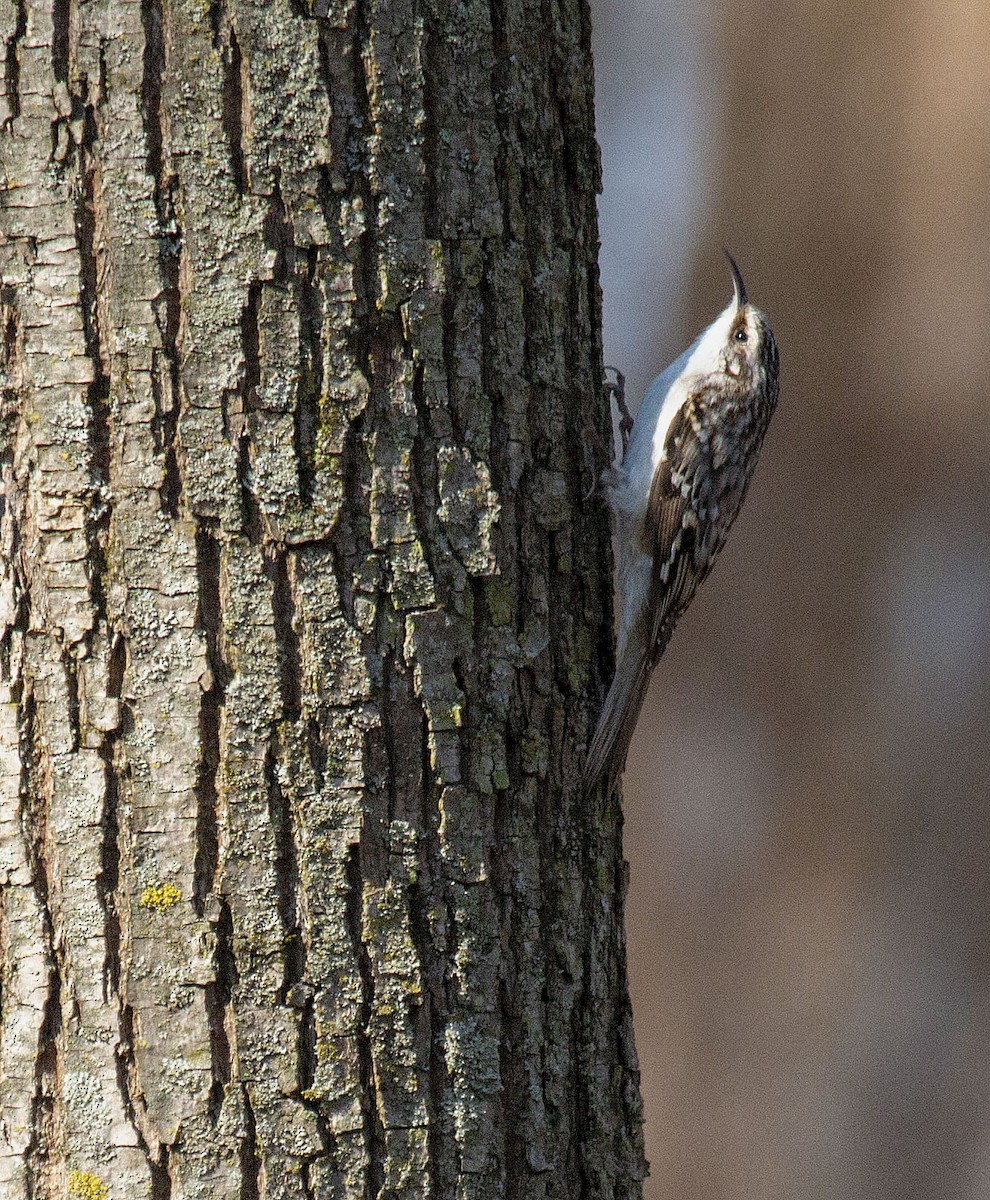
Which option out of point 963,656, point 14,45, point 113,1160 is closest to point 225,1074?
point 113,1160

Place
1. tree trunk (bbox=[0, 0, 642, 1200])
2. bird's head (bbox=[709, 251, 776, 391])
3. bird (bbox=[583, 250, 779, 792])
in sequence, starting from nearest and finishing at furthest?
tree trunk (bbox=[0, 0, 642, 1200]) → bird (bbox=[583, 250, 779, 792]) → bird's head (bbox=[709, 251, 776, 391])

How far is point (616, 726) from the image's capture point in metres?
2.34

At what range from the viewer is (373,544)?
6.22ft

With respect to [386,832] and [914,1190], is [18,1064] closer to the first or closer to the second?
[386,832]

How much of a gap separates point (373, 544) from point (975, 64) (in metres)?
4.03

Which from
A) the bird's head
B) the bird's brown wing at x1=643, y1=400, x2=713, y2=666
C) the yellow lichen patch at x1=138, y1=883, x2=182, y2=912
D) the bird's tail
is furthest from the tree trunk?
the bird's head

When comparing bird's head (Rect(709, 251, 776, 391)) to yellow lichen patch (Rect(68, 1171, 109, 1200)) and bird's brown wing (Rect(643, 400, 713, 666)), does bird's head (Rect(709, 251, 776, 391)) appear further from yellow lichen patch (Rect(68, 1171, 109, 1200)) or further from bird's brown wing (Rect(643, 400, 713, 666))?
yellow lichen patch (Rect(68, 1171, 109, 1200))

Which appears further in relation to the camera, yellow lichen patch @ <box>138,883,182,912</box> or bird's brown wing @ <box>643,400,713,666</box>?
bird's brown wing @ <box>643,400,713,666</box>

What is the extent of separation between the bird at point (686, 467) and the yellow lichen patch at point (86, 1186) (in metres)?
1.47

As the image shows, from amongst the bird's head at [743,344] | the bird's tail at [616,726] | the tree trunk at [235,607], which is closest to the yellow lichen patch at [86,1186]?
the tree trunk at [235,607]

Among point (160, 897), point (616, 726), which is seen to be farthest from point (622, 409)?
point (160, 897)

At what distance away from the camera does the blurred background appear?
16.8 feet

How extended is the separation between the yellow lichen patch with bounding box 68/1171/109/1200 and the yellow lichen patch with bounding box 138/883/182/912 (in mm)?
375

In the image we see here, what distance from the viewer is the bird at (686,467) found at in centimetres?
323
